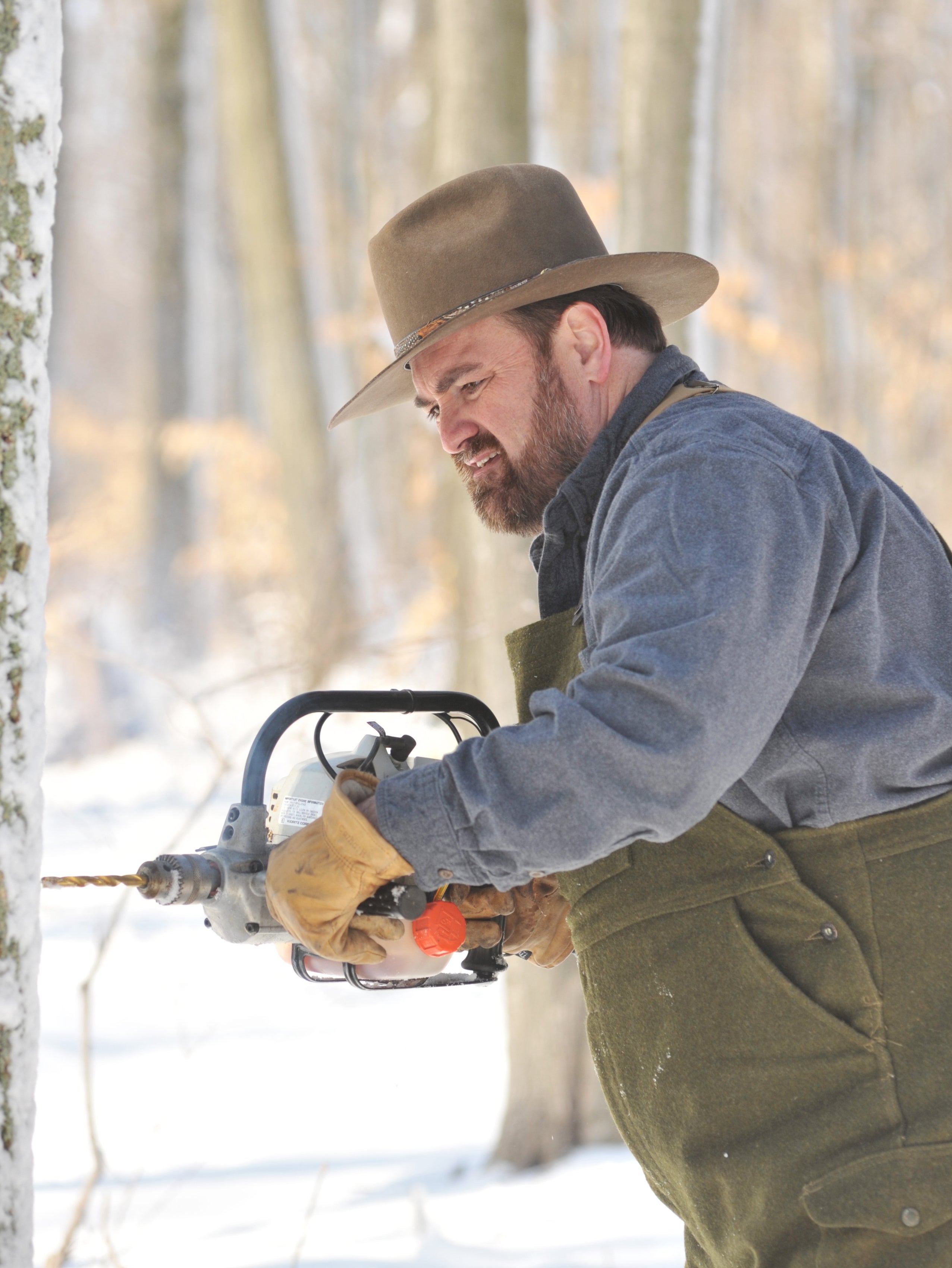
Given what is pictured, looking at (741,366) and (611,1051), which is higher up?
(741,366)

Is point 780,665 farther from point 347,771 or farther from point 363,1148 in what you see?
point 363,1148

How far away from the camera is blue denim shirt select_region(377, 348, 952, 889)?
1395 mm

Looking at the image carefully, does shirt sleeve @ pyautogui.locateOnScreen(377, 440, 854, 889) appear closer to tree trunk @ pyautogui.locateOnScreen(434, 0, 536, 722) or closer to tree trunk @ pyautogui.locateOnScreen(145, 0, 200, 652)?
tree trunk @ pyautogui.locateOnScreen(434, 0, 536, 722)

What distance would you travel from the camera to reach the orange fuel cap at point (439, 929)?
173 cm

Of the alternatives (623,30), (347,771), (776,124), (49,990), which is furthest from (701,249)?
(776,124)

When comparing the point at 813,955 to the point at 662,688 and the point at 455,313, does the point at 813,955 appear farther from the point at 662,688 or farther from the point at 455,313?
the point at 455,313

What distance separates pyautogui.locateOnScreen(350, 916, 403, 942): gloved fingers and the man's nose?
0.76m

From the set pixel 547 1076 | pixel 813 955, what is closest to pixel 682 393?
pixel 813 955

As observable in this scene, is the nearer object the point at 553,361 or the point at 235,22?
the point at 553,361

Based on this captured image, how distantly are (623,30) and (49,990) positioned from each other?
450 centimetres

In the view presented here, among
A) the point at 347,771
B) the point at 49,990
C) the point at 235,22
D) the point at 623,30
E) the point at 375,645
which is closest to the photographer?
the point at 347,771

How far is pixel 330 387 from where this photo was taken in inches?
349

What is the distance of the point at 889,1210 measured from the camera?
1.50 metres

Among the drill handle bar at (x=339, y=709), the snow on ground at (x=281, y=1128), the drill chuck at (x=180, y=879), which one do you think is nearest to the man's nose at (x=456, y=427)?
the drill handle bar at (x=339, y=709)
